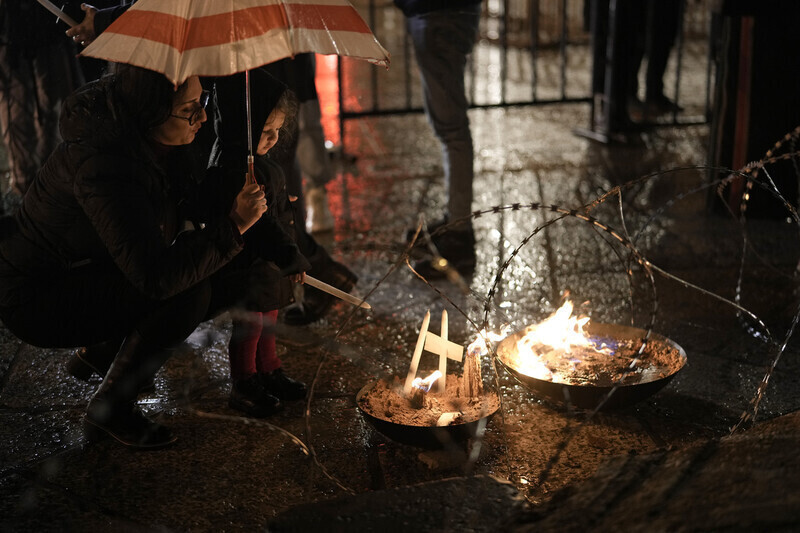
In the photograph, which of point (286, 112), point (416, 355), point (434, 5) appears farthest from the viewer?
point (434, 5)

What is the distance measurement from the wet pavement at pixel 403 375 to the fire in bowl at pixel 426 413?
0.37 ft

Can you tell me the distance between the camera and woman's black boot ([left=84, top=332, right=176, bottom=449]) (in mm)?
3436

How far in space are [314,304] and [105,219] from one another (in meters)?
1.70

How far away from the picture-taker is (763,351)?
4238 millimetres

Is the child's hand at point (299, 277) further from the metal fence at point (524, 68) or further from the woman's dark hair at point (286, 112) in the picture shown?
the metal fence at point (524, 68)

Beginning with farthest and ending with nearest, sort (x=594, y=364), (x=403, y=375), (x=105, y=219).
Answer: (x=403, y=375), (x=594, y=364), (x=105, y=219)

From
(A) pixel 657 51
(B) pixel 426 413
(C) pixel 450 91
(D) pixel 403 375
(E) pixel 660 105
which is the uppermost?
(A) pixel 657 51

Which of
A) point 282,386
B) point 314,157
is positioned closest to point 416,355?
point 282,386

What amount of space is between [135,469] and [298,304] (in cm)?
153

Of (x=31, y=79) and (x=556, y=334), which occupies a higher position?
(x=31, y=79)

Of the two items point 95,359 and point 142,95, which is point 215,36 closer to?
point 142,95

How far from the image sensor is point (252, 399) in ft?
12.3

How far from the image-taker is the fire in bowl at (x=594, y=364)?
11.4 feet

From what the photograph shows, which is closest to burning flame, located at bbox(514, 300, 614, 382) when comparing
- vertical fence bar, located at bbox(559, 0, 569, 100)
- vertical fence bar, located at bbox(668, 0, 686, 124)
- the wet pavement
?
the wet pavement
